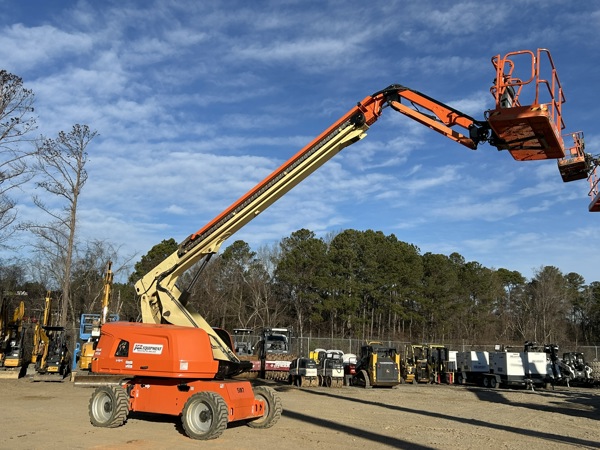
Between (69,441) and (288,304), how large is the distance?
53023 millimetres

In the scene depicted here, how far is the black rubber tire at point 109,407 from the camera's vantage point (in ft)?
35.4

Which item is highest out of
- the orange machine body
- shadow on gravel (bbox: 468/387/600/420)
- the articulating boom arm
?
the articulating boom arm

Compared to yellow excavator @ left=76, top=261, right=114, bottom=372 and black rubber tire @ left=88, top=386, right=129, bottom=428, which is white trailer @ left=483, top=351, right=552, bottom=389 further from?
black rubber tire @ left=88, top=386, right=129, bottom=428

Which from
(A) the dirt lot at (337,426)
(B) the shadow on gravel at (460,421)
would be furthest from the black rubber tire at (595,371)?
(B) the shadow on gravel at (460,421)

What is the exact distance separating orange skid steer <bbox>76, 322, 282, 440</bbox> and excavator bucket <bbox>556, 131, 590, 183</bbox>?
8341 mm

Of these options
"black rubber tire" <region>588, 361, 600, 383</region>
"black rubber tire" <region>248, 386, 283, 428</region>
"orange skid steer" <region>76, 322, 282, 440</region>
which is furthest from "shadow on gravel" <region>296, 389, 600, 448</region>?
"black rubber tire" <region>588, 361, 600, 383</region>

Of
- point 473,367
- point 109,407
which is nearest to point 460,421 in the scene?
point 109,407

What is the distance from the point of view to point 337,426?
12.2 metres

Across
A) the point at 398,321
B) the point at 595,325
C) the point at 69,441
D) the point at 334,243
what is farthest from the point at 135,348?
the point at 595,325

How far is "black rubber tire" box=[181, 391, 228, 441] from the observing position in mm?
9844

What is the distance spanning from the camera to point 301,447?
952 centimetres

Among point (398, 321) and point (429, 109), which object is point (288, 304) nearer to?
point (398, 321)

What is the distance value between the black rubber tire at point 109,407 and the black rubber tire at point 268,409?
271 cm

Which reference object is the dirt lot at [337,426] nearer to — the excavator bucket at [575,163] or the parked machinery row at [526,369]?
the excavator bucket at [575,163]
